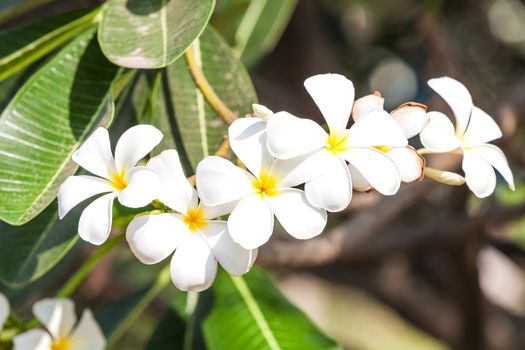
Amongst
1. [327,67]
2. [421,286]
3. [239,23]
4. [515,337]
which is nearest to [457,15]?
[327,67]

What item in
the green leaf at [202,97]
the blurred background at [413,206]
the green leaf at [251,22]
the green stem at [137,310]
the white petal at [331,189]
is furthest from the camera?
the blurred background at [413,206]

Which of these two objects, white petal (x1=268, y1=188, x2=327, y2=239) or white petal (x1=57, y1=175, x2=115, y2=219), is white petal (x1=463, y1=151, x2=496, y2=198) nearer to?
white petal (x1=268, y1=188, x2=327, y2=239)

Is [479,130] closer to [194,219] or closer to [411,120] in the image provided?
[411,120]

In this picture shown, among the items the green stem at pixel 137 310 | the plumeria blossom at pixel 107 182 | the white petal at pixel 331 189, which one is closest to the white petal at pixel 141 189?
the plumeria blossom at pixel 107 182

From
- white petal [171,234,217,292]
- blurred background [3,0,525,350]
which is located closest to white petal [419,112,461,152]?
white petal [171,234,217,292]

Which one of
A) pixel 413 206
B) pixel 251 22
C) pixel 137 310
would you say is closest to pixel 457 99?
pixel 137 310

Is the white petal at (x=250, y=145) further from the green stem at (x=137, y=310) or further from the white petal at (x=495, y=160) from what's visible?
the green stem at (x=137, y=310)
